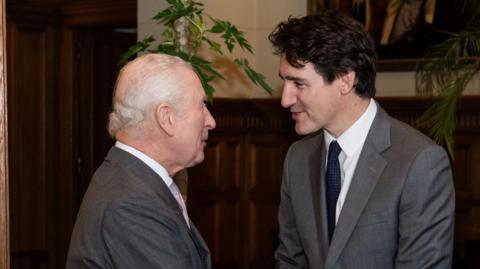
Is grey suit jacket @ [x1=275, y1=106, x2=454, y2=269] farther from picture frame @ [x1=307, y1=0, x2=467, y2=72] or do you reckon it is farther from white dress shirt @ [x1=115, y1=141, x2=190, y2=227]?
picture frame @ [x1=307, y1=0, x2=467, y2=72]

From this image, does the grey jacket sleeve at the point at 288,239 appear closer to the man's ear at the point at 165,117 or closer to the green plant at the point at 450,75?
the man's ear at the point at 165,117

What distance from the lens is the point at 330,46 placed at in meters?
2.83

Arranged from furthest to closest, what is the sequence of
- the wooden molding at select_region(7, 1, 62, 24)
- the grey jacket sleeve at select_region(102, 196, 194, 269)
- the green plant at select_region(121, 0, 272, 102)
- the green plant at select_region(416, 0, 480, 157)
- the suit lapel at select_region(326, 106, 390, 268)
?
the wooden molding at select_region(7, 1, 62, 24)
the green plant at select_region(416, 0, 480, 157)
the green plant at select_region(121, 0, 272, 102)
the suit lapel at select_region(326, 106, 390, 268)
the grey jacket sleeve at select_region(102, 196, 194, 269)

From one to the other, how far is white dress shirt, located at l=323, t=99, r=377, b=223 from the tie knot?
13 mm

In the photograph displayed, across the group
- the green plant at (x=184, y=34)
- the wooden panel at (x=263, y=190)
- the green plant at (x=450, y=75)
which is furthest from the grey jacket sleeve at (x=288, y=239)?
the wooden panel at (x=263, y=190)

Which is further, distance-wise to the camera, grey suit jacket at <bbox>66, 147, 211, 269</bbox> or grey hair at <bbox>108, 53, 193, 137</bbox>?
grey hair at <bbox>108, 53, 193, 137</bbox>

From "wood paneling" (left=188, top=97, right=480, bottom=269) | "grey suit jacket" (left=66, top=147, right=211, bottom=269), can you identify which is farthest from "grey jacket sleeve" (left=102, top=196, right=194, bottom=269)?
"wood paneling" (left=188, top=97, right=480, bottom=269)

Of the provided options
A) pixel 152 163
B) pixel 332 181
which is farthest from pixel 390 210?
pixel 152 163

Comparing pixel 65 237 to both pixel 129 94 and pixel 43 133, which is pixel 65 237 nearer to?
pixel 43 133

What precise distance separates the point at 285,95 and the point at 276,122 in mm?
3581

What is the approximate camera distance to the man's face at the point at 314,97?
2869 millimetres

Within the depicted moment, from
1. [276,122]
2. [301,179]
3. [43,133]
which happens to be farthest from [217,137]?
[301,179]

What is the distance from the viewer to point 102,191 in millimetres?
2176

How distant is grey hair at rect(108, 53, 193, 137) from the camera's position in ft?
7.31
